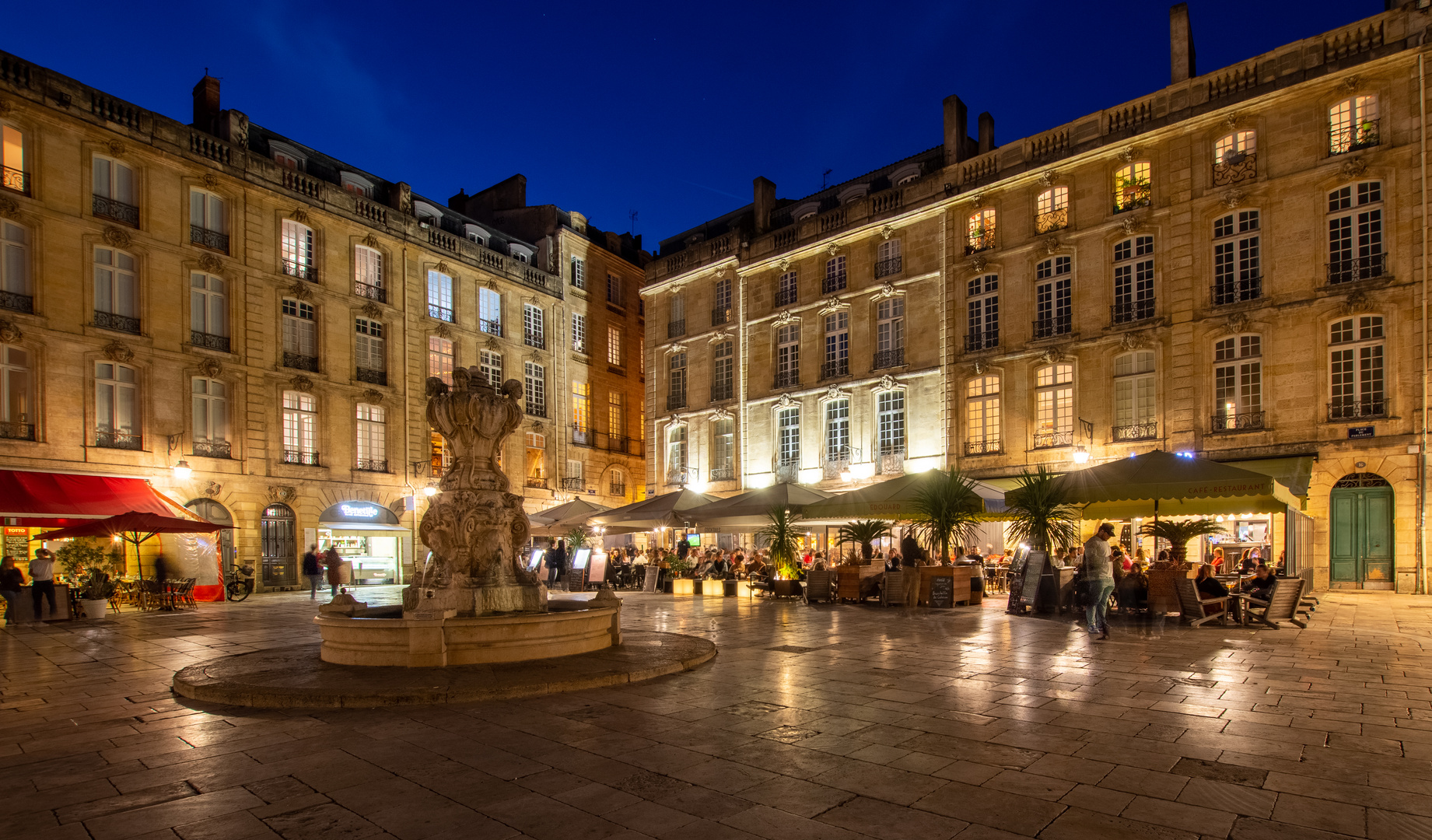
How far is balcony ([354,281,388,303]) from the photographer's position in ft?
94.3

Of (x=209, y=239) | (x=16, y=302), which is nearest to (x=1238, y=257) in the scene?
(x=209, y=239)

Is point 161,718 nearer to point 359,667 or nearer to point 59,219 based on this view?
point 359,667

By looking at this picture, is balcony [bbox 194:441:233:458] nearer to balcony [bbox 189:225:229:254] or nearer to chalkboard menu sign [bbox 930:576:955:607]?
balcony [bbox 189:225:229:254]

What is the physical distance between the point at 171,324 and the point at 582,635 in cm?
2039

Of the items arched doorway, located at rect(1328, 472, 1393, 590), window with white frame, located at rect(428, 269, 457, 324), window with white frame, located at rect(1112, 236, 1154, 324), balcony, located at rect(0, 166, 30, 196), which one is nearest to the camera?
arched doorway, located at rect(1328, 472, 1393, 590)

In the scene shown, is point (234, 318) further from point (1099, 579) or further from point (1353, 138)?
point (1353, 138)

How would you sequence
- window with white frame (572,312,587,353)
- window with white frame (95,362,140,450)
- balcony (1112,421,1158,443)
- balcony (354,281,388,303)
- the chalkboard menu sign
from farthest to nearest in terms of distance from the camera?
window with white frame (572,312,587,353) < balcony (354,281,388,303) < window with white frame (95,362,140,450) < balcony (1112,421,1158,443) < the chalkboard menu sign

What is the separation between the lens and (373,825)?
13.5 ft

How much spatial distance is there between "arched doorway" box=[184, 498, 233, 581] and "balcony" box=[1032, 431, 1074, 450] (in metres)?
22.3

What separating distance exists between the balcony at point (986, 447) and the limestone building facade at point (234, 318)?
620 inches

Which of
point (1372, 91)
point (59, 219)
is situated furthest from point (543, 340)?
point (1372, 91)

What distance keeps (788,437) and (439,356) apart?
43.3 feet

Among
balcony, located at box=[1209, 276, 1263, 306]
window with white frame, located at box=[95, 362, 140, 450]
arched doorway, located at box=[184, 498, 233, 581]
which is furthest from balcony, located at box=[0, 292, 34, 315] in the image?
balcony, located at box=[1209, 276, 1263, 306]

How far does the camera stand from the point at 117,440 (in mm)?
22062
